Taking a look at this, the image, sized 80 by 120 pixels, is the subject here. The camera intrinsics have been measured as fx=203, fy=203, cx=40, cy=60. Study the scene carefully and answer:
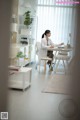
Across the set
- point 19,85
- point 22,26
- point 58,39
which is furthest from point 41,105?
point 22,26

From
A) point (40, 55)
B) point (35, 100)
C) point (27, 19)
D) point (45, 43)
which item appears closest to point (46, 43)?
point (45, 43)

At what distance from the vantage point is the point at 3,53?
0.49 metres

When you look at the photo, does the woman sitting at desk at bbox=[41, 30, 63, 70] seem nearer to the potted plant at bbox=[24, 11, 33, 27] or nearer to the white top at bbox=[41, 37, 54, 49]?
the white top at bbox=[41, 37, 54, 49]

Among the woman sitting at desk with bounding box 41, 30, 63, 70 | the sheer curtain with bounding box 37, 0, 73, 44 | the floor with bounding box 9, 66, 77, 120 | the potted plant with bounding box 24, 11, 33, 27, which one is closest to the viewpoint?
the floor with bounding box 9, 66, 77, 120

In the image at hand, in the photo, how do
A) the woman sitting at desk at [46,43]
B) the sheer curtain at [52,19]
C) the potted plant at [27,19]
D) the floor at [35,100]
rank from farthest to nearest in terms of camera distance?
the potted plant at [27,19]
the sheer curtain at [52,19]
the woman sitting at desk at [46,43]
the floor at [35,100]

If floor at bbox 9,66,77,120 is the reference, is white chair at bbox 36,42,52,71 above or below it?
above

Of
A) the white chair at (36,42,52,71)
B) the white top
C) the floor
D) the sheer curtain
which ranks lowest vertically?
the floor

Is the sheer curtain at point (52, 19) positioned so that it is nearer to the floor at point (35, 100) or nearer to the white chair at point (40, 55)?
the white chair at point (40, 55)

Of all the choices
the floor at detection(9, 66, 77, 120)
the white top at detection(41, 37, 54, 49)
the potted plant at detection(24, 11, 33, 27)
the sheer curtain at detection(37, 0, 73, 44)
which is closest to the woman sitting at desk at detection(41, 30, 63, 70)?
the white top at detection(41, 37, 54, 49)

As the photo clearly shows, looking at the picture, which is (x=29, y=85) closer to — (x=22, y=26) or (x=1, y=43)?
(x=22, y=26)

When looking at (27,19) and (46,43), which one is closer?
(46,43)

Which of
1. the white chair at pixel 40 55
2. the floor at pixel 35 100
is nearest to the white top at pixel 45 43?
the white chair at pixel 40 55

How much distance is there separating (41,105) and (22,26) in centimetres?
250

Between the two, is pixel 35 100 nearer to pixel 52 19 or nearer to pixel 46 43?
pixel 46 43
